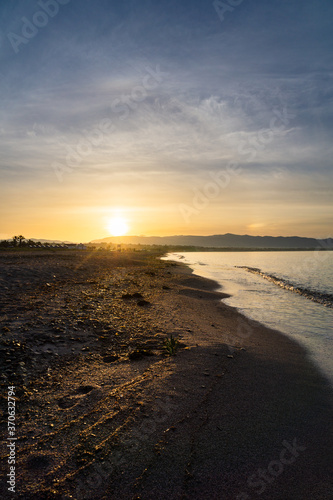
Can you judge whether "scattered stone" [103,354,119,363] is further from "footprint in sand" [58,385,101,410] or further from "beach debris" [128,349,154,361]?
"footprint in sand" [58,385,101,410]

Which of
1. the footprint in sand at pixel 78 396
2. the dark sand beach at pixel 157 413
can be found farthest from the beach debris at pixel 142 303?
the footprint in sand at pixel 78 396

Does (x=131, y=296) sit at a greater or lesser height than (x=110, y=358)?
greater

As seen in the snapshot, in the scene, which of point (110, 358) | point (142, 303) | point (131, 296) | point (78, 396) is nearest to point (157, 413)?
point (78, 396)

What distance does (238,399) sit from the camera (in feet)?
20.4

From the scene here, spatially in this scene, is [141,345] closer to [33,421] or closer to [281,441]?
[33,421]

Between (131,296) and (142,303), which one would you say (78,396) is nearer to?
(142,303)

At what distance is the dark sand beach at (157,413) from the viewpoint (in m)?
3.95

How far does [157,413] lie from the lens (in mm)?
5527

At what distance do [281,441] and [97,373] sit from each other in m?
4.50

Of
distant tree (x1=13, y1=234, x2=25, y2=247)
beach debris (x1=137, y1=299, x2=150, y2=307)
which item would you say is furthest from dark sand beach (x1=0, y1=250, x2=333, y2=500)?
distant tree (x1=13, y1=234, x2=25, y2=247)

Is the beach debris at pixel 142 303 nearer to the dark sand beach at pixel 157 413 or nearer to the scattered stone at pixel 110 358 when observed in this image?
the dark sand beach at pixel 157 413

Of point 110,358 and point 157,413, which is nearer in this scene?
point 157,413

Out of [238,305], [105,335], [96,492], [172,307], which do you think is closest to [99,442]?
[96,492]

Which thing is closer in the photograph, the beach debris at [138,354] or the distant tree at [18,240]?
the beach debris at [138,354]
